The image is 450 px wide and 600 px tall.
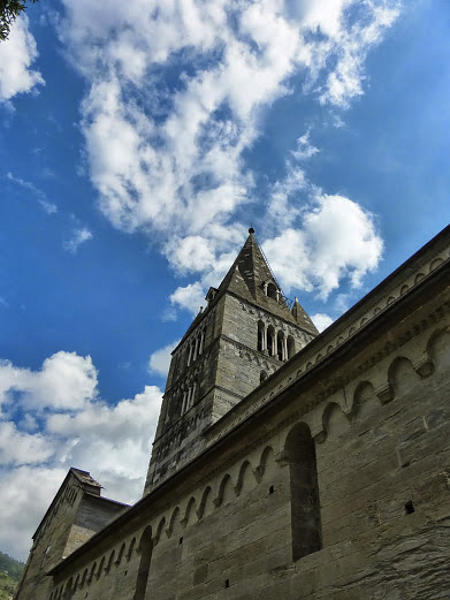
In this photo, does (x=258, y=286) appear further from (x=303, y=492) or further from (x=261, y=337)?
(x=303, y=492)

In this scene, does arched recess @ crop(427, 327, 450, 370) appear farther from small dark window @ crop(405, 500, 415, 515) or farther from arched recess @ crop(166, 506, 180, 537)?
arched recess @ crop(166, 506, 180, 537)

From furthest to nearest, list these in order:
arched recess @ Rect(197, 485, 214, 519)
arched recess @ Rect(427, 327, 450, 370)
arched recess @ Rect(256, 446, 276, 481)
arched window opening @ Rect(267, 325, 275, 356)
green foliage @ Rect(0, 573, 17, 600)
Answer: green foliage @ Rect(0, 573, 17, 600) → arched window opening @ Rect(267, 325, 275, 356) → arched recess @ Rect(197, 485, 214, 519) → arched recess @ Rect(256, 446, 276, 481) → arched recess @ Rect(427, 327, 450, 370)

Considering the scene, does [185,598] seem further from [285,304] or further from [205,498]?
[285,304]

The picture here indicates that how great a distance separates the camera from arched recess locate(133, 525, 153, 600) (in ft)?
32.5

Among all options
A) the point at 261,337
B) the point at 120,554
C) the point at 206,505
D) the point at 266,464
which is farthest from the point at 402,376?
the point at 261,337

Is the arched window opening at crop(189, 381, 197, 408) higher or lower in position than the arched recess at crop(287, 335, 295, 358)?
lower

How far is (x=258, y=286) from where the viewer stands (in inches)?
1214

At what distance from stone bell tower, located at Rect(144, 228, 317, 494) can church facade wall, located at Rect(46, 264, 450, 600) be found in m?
13.1

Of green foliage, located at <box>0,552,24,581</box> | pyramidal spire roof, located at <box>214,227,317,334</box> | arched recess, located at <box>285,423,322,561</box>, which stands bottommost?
arched recess, located at <box>285,423,322,561</box>

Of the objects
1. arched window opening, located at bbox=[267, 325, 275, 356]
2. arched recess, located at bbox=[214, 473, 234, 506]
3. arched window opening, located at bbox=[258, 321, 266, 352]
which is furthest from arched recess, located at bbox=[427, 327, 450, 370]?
arched window opening, located at bbox=[267, 325, 275, 356]

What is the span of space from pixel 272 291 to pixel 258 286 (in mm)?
1342

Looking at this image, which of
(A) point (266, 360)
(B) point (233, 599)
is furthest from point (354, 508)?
(A) point (266, 360)

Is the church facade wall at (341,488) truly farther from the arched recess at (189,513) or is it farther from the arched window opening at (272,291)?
the arched window opening at (272,291)

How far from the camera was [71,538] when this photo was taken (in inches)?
685
